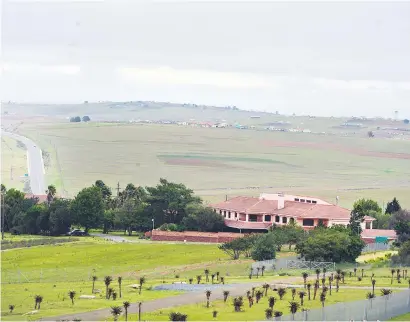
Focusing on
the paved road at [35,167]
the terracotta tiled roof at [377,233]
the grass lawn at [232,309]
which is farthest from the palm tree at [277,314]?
the paved road at [35,167]

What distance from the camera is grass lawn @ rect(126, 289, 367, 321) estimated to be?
123 ft

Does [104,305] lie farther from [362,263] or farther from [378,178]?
[378,178]

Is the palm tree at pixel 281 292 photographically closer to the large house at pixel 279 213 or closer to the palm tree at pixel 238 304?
the palm tree at pixel 238 304

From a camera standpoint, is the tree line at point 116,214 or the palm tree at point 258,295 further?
the tree line at point 116,214

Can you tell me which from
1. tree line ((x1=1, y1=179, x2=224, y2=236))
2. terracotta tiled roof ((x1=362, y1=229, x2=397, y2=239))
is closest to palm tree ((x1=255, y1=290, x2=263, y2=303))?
terracotta tiled roof ((x1=362, y1=229, x2=397, y2=239))

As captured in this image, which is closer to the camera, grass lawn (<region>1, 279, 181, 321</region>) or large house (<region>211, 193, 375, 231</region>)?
grass lawn (<region>1, 279, 181, 321</region>)

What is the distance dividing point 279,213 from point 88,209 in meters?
13.5

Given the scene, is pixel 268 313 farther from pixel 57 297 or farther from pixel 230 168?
pixel 230 168

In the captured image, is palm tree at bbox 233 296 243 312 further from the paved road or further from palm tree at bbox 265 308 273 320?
the paved road

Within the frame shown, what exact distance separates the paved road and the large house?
1624 inches

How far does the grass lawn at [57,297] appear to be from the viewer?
3897 centimetres

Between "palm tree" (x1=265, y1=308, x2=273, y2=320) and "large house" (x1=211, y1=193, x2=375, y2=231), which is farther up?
"large house" (x1=211, y1=193, x2=375, y2=231)

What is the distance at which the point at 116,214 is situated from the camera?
79.1m

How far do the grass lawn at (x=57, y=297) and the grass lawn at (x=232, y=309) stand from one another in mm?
2558
